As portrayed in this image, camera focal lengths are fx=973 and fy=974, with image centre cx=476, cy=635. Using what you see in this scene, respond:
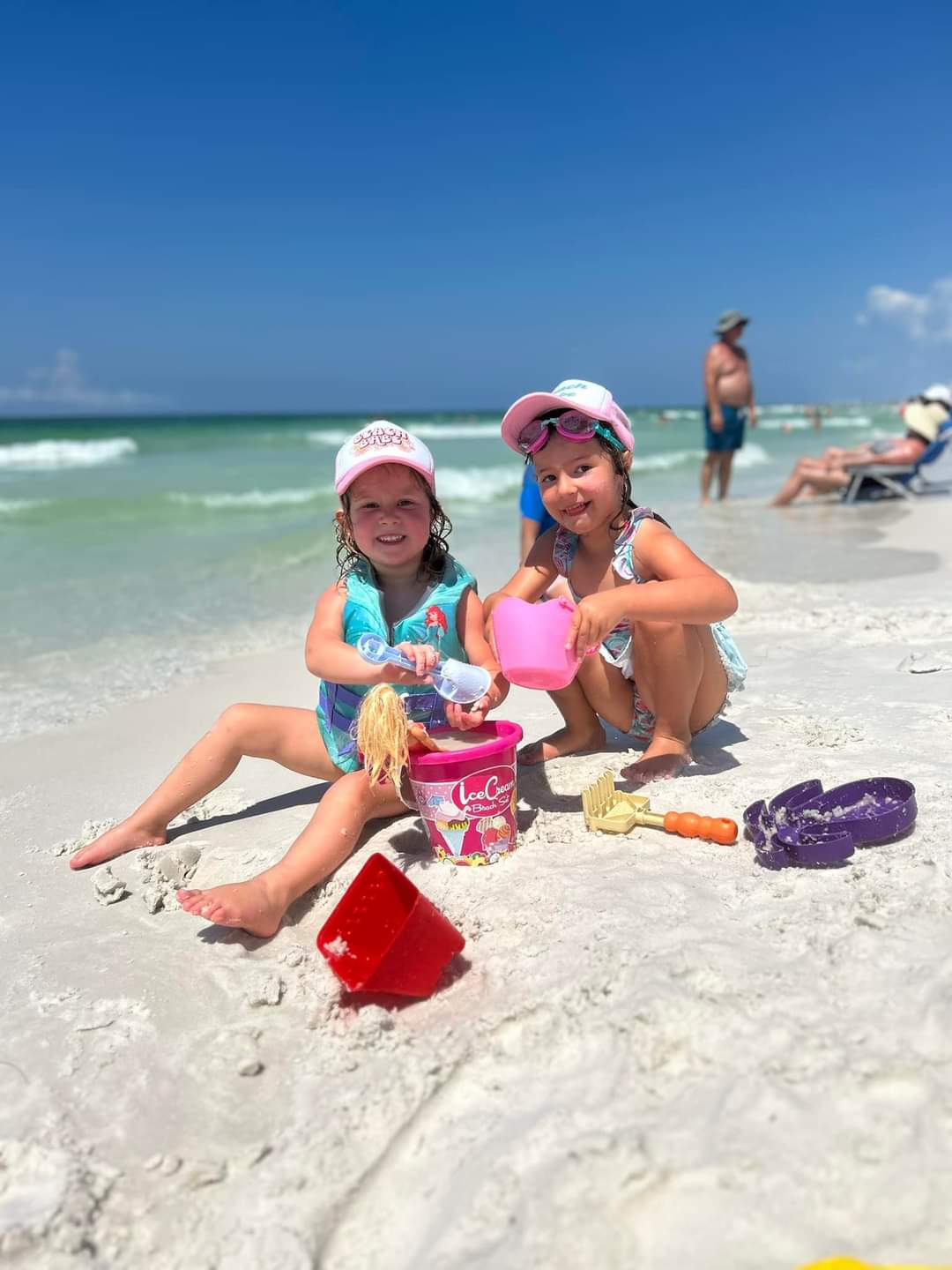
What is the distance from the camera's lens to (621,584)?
3068 millimetres

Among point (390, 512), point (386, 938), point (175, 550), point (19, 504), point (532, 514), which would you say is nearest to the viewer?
point (386, 938)

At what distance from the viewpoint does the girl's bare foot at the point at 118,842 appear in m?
2.81

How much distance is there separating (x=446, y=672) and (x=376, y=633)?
1.22 feet

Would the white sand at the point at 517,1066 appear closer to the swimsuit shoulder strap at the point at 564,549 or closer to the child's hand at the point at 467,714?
the child's hand at the point at 467,714

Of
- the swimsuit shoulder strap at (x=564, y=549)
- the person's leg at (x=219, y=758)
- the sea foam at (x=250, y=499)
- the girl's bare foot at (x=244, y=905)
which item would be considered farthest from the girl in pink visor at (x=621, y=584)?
the sea foam at (x=250, y=499)

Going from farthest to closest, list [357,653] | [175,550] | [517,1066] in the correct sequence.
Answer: [175,550] → [357,653] → [517,1066]

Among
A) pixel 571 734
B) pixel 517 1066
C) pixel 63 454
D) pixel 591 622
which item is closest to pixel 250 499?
pixel 571 734

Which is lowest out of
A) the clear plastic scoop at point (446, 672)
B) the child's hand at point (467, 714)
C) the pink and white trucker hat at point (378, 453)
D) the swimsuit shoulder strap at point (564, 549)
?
the child's hand at point (467, 714)

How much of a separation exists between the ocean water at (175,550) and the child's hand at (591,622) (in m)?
2.74

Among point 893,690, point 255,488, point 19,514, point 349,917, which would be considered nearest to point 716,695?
point 893,690

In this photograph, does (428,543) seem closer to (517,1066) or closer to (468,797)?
(468,797)

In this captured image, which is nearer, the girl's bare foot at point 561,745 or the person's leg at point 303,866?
the person's leg at point 303,866

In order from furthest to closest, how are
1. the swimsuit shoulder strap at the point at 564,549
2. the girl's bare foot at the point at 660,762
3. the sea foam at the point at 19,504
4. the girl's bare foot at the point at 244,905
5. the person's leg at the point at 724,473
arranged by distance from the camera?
1. the sea foam at the point at 19,504
2. the person's leg at the point at 724,473
3. the swimsuit shoulder strap at the point at 564,549
4. the girl's bare foot at the point at 660,762
5. the girl's bare foot at the point at 244,905

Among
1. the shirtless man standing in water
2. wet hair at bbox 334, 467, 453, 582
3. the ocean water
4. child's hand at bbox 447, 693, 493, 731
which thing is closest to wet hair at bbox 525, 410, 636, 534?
wet hair at bbox 334, 467, 453, 582
